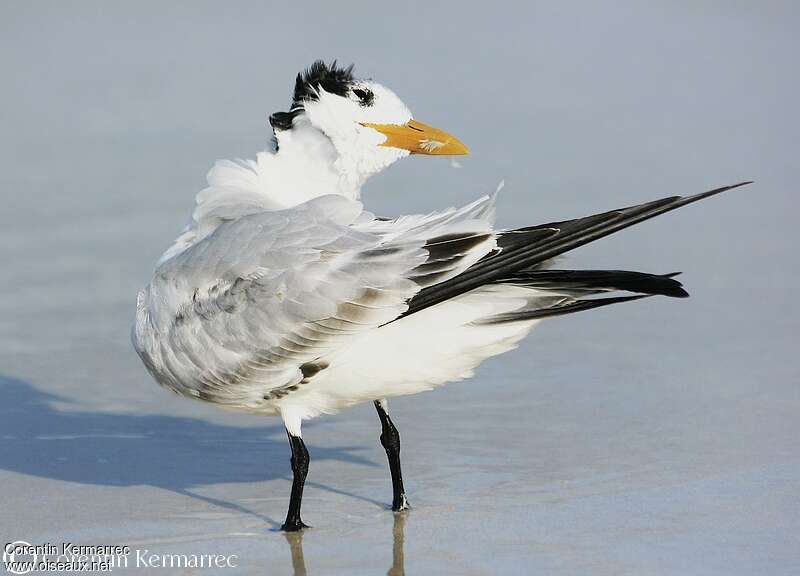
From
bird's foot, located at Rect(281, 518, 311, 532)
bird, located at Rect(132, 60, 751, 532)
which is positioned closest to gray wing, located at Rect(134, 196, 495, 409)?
bird, located at Rect(132, 60, 751, 532)

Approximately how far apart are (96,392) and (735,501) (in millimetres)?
3131

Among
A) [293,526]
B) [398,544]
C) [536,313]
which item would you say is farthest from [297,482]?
[536,313]

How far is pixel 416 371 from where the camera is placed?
5.11 m

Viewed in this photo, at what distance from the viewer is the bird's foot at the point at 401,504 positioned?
534 centimetres

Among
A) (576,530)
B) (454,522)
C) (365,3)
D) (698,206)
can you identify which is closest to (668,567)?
(576,530)

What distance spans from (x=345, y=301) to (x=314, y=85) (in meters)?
1.20

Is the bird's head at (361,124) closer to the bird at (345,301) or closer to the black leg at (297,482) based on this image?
the bird at (345,301)

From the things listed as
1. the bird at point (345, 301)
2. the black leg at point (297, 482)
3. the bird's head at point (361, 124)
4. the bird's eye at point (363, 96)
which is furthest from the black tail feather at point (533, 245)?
the bird's eye at point (363, 96)

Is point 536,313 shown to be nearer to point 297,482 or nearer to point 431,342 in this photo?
point 431,342

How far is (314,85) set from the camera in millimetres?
5828

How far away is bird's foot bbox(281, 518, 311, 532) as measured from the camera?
513 cm

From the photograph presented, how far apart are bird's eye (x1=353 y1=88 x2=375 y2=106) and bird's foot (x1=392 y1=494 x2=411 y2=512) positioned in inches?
62.2

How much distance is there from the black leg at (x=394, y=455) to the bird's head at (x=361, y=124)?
1.01m

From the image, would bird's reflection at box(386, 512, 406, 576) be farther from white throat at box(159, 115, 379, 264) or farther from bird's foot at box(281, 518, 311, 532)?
white throat at box(159, 115, 379, 264)
